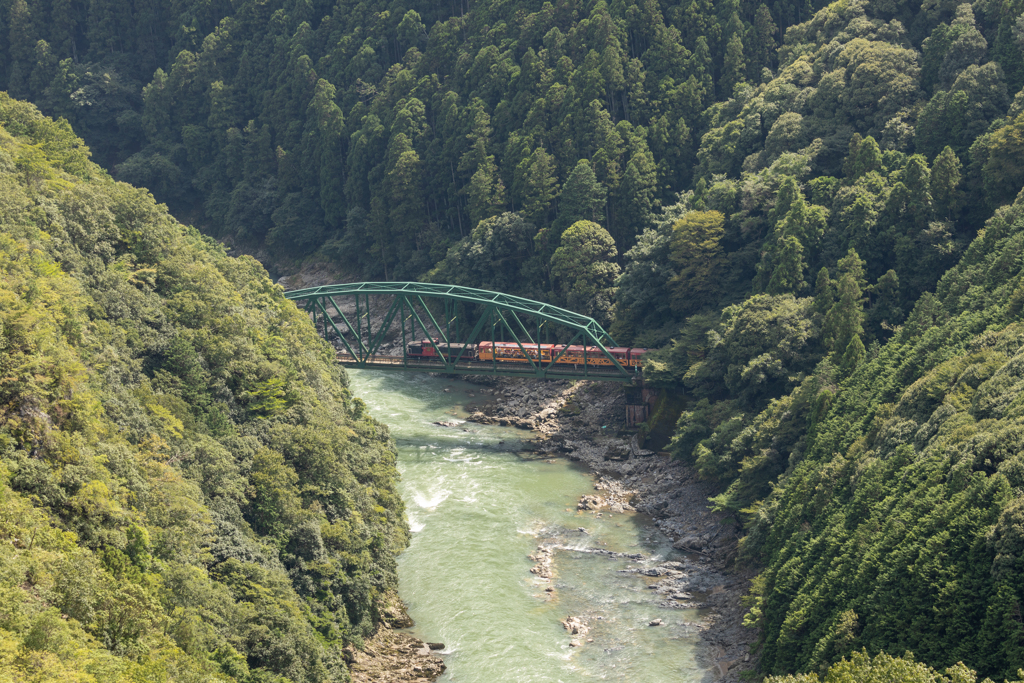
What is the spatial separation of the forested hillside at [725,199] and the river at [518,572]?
4843 mm

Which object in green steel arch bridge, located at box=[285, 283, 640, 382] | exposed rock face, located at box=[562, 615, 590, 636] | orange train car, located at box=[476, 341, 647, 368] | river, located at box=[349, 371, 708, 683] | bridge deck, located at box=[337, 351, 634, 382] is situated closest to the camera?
river, located at box=[349, 371, 708, 683]

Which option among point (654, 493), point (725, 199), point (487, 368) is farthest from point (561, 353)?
point (725, 199)

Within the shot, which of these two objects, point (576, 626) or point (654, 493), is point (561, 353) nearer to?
point (654, 493)

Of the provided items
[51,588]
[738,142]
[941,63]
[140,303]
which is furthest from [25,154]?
[941,63]

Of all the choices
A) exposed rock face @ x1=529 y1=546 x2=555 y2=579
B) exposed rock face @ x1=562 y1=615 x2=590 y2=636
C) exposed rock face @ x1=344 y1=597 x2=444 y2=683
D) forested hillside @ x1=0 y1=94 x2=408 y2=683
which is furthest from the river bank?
forested hillside @ x1=0 y1=94 x2=408 y2=683

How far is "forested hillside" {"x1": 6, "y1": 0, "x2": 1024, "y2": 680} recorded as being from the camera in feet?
99.6

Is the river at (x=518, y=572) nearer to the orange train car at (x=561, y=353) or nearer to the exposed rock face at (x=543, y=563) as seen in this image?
the exposed rock face at (x=543, y=563)

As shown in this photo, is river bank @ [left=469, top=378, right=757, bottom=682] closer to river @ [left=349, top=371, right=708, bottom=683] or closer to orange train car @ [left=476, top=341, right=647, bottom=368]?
river @ [left=349, top=371, right=708, bottom=683]

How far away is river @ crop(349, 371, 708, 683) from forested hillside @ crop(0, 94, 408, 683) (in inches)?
124

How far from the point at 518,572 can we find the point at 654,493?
1123 centimetres

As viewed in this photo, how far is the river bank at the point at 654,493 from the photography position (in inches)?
1446

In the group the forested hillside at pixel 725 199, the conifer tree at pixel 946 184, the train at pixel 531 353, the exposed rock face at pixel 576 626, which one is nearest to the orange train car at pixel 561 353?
the train at pixel 531 353

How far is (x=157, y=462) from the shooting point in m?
30.3

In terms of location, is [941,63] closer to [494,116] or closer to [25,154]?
[494,116]
